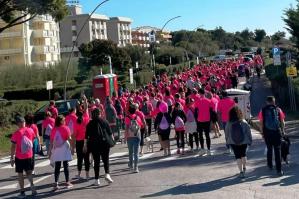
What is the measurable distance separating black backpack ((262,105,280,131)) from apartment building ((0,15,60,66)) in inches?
2848

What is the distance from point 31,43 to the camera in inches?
3711

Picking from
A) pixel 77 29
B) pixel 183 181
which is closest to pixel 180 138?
pixel 183 181

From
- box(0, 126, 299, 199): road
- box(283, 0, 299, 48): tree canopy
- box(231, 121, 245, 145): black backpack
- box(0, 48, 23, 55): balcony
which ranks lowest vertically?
box(0, 126, 299, 199): road

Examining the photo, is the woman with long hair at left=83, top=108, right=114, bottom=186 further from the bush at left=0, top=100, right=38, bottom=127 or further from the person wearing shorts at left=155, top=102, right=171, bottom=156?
the bush at left=0, top=100, right=38, bottom=127

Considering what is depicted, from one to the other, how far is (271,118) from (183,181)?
2475 millimetres

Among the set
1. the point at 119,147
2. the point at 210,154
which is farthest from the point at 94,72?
the point at 210,154

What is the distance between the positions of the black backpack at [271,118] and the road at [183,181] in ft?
3.49

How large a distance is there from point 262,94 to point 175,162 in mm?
24596

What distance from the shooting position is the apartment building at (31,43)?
292 feet

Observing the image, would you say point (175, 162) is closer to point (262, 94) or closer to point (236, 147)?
point (236, 147)

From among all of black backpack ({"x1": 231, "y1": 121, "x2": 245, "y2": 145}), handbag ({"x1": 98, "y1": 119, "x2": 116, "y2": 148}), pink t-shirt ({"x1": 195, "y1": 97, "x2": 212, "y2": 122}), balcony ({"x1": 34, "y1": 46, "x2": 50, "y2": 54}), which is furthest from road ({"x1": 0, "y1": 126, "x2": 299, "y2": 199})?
balcony ({"x1": 34, "y1": 46, "x2": 50, "y2": 54})

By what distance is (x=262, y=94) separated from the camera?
1540 inches

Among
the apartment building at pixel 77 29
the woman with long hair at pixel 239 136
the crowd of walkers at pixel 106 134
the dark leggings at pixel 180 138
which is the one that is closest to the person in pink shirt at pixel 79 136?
the crowd of walkers at pixel 106 134

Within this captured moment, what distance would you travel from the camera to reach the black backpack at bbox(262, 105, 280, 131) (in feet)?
41.7
